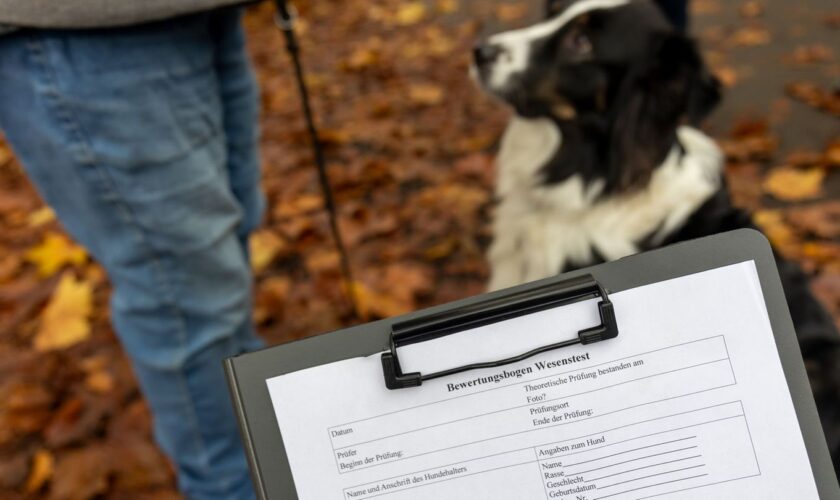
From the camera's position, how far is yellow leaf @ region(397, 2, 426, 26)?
4.86m

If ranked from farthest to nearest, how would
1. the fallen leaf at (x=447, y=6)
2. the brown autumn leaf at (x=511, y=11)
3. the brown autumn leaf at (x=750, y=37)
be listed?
the fallen leaf at (x=447, y=6) → the brown autumn leaf at (x=511, y=11) → the brown autumn leaf at (x=750, y=37)

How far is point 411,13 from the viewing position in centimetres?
498

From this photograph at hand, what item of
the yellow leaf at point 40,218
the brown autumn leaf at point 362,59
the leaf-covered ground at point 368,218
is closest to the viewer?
Result: the leaf-covered ground at point 368,218

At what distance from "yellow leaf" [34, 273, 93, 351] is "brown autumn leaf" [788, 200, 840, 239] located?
2.51 m

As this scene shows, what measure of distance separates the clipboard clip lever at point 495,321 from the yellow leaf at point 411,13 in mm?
4509

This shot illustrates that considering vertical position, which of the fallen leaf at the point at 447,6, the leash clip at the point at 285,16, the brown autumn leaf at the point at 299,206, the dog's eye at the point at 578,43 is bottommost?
the brown autumn leaf at the point at 299,206

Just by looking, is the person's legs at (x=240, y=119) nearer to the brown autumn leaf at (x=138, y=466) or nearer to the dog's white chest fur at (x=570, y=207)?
the brown autumn leaf at (x=138, y=466)

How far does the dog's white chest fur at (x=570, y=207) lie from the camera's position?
166 centimetres

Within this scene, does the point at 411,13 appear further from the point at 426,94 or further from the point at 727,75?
the point at 727,75

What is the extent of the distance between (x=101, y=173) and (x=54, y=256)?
1833 mm

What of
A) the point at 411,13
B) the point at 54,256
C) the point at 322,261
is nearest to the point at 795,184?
the point at 322,261

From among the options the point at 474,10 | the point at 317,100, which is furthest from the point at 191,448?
the point at 474,10

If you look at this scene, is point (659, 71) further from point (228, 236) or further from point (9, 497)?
point (9, 497)

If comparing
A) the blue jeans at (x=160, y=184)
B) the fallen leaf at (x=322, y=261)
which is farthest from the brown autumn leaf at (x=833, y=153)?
the blue jeans at (x=160, y=184)
